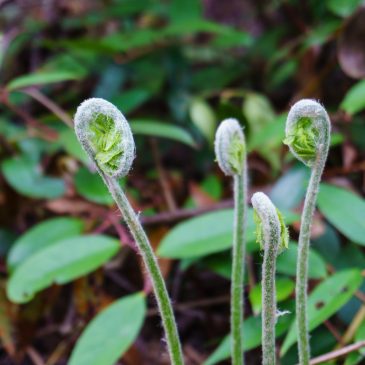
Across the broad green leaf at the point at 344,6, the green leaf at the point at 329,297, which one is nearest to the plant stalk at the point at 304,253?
the green leaf at the point at 329,297

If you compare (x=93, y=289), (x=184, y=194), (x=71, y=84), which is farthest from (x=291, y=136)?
(x=71, y=84)

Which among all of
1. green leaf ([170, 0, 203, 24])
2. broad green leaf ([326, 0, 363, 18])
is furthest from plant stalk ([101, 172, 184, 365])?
green leaf ([170, 0, 203, 24])

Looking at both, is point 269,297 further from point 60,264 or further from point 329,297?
point 60,264

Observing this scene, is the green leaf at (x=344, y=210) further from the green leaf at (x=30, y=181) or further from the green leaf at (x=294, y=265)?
the green leaf at (x=30, y=181)

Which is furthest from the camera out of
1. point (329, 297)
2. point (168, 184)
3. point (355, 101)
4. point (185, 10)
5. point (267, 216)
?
point (185, 10)

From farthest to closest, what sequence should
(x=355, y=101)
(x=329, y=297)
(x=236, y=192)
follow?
(x=355, y=101), (x=329, y=297), (x=236, y=192)

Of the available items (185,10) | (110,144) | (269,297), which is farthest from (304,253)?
(185,10)

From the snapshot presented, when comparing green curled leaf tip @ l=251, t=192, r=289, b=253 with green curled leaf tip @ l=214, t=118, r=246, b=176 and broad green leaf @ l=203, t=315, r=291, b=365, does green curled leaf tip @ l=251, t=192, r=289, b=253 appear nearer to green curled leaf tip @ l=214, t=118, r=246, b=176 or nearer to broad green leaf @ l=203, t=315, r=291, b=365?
green curled leaf tip @ l=214, t=118, r=246, b=176
